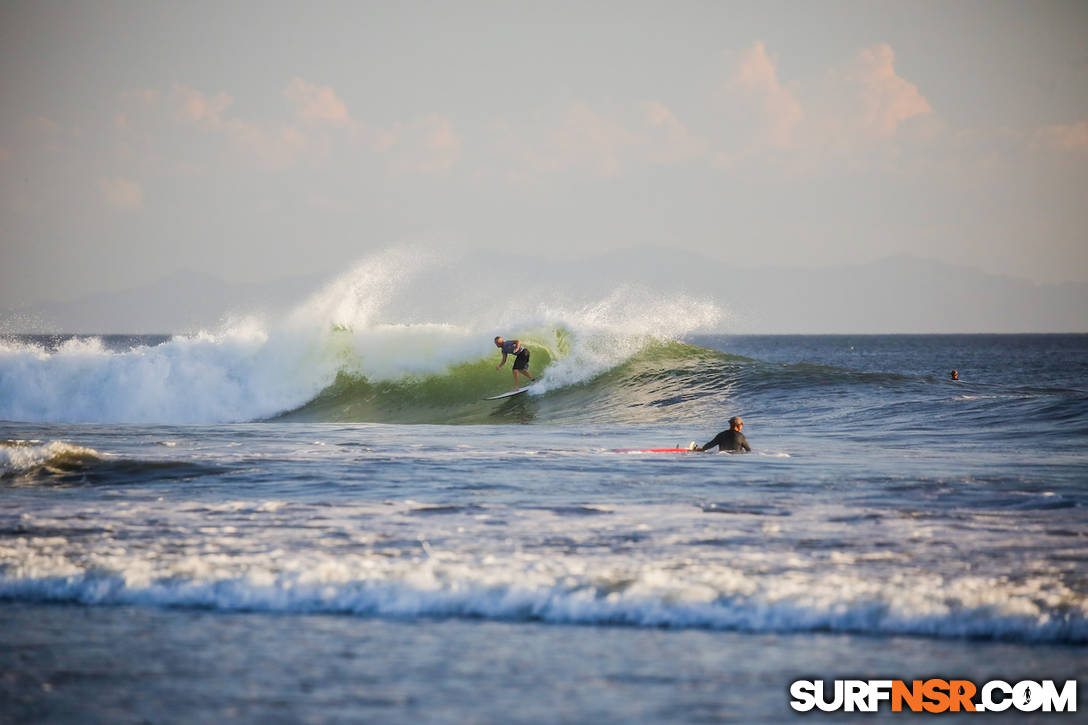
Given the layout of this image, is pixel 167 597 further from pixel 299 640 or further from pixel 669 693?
pixel 669 693

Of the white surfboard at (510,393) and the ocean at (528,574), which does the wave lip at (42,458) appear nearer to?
the ocean at (528,574)

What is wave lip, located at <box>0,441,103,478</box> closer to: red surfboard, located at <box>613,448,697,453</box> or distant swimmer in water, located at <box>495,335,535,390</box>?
red surfboard, located at <box>613,448,697,453</box>

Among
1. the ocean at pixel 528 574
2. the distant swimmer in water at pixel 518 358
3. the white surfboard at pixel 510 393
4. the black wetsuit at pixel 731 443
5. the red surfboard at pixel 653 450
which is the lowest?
the ocean at pixel 528 574

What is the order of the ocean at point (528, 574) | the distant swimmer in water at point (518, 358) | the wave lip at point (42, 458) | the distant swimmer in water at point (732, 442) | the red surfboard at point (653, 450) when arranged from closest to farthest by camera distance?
the ocean at point (528, 574) → the wave lip at point (42, 458) → the distant swimmer in water at point (732, 442) → the red surfboard at point (653, 450) → the distant swimmer in water at point (518, 358)

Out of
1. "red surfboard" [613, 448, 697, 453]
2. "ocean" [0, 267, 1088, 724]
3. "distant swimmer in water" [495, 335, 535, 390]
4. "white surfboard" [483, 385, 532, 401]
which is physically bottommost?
"ocean" [0, 267, 1088, 724]

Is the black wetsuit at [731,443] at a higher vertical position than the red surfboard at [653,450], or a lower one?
higher

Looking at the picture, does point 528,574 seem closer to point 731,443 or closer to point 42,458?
point 731,443

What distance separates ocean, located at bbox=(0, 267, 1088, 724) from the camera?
16.1 ft

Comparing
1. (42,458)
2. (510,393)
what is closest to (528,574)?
(42,458)

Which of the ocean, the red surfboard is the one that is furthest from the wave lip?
the red surfboard

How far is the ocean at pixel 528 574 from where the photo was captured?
491cm

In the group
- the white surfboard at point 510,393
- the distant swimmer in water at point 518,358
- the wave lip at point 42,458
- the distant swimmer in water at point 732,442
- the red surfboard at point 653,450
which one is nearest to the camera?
the wave lip at point 42,458

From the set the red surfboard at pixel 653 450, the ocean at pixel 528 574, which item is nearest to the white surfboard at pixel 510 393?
the ocean at pixel 528 574

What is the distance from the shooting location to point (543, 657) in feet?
17.6
